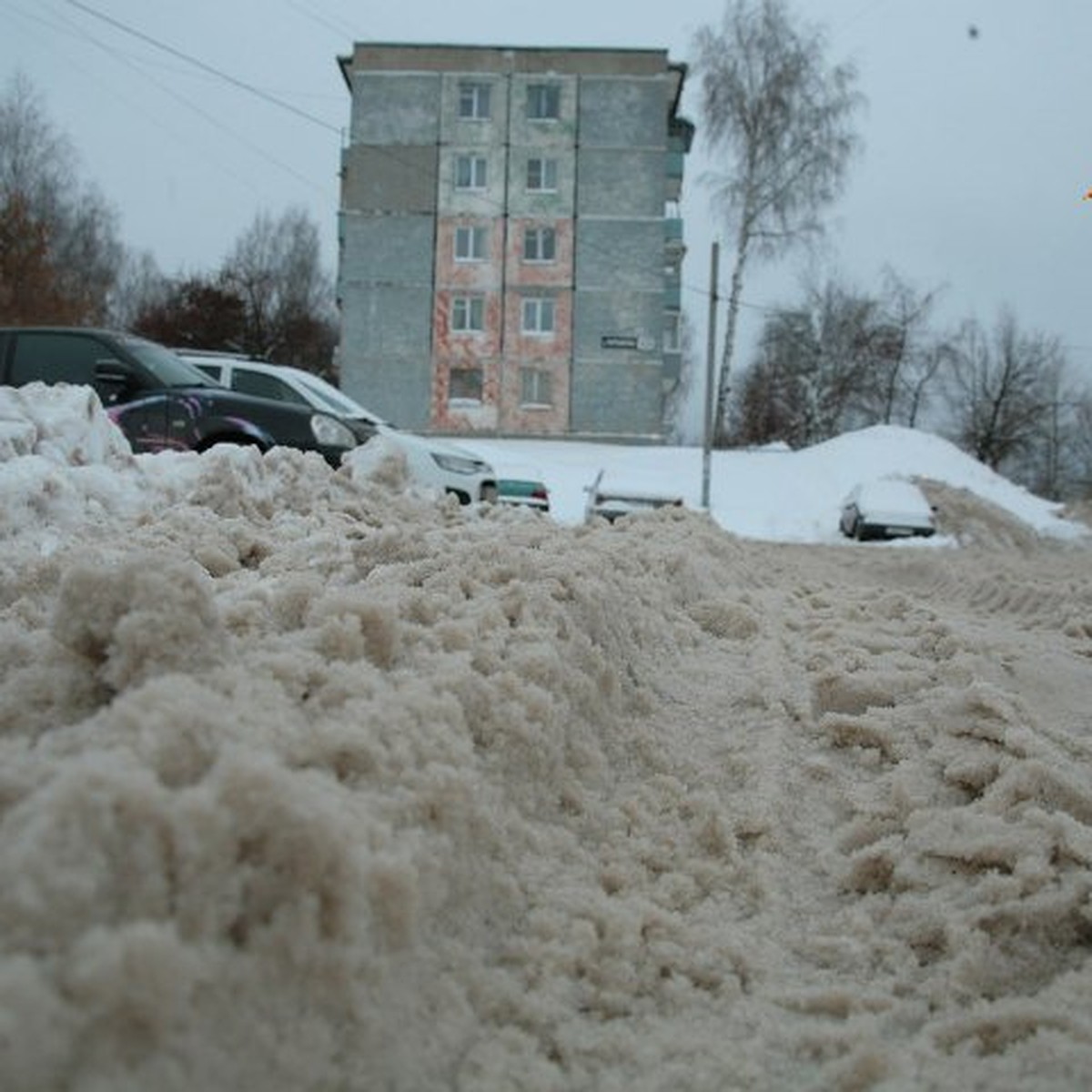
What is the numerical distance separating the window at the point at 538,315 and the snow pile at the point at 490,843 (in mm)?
31761

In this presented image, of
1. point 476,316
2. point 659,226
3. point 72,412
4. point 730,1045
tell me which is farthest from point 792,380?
point 730,1045

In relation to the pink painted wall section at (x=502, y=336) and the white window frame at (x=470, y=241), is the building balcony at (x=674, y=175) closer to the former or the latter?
the pink painted wall section at (x=502, y=336)

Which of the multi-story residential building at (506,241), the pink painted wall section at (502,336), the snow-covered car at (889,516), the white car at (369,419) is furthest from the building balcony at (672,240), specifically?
the white car at (369,419)

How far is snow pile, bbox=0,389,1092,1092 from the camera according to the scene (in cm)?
126

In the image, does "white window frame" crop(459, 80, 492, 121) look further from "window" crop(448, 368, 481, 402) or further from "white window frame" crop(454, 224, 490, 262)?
"window" crop(448, 368, 481, 402)

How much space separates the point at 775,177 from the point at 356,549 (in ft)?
103

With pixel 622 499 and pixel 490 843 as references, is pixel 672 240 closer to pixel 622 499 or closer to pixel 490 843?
pixel 622 499

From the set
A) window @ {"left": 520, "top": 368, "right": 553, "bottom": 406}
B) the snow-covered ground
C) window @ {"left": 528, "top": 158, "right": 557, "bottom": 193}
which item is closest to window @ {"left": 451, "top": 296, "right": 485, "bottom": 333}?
window @ {"left": 520, "top": 368, "right": 553, "bottom": 406}

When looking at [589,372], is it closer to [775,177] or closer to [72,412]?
[775,177]

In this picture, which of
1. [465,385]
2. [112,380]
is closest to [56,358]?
[112,380]

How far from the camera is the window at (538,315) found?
114 ft

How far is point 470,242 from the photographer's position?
34.9 metres

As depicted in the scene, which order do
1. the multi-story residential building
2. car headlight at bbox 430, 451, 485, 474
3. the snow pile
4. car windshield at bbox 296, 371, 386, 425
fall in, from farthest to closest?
the multi-story residential building
car windshield at bbox 296, 371, 386, 425
car headlight at bbox 430, 451, 485, 474
the snow pile

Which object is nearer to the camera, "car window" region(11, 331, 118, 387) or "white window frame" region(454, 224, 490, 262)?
"car window" region(11, 331, 118, 387)
